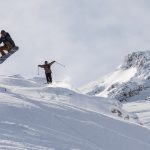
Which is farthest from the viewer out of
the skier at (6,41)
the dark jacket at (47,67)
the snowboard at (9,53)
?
the dark jacket at (47,67)

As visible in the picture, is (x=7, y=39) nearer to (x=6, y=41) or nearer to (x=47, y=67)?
(x=6, y=41)

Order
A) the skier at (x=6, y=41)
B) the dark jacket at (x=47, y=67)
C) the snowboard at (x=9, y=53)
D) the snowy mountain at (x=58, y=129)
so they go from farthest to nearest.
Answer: the dark jacket at (x=47, y=67) < the snowboard at (x=9, y=53) < the skier at (x=6, y=41) < the snowy mountain at (x=58, y=129)

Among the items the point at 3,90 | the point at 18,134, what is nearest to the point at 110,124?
the point at 3,90

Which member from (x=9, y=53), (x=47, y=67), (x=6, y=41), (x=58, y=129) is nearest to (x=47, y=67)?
(x=47, y=67)

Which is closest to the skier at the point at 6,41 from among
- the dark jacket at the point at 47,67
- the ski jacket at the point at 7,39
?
the ski jacket at the point at 7,39

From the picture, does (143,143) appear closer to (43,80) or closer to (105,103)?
(105,103)

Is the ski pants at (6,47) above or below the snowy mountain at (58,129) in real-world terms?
above

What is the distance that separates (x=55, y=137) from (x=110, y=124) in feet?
20.5

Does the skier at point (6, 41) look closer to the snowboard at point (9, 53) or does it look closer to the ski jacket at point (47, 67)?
the snowboard at point (9, 53)

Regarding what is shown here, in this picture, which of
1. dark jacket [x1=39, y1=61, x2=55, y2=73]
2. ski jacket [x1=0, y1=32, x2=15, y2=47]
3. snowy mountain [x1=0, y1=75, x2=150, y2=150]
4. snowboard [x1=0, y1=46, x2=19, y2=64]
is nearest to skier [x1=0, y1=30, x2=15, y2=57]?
ski jacket [x1=0, y1=32, x2=15, y2=47]

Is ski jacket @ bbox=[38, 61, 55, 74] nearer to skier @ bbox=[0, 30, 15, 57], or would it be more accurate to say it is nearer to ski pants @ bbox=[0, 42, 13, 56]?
ski pants @ bbox=[0, 42, 13, 56]

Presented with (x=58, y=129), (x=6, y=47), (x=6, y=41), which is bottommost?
(x=58, y=129)

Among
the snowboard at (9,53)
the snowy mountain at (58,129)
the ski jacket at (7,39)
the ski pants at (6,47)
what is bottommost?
the snowy mountain at (58,129)

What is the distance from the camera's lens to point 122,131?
74.9 ft
